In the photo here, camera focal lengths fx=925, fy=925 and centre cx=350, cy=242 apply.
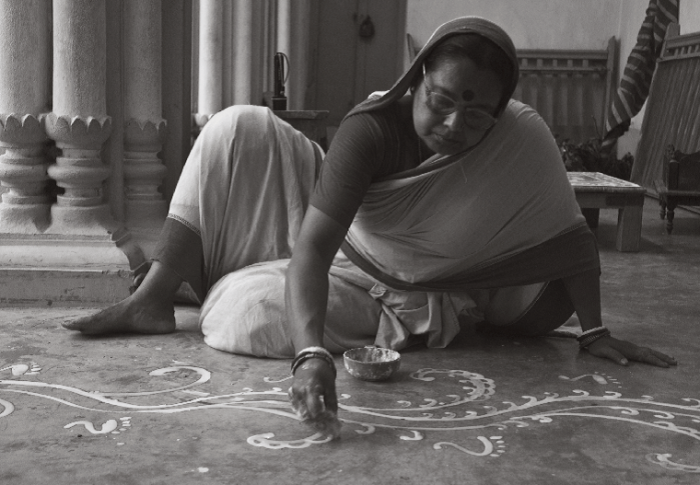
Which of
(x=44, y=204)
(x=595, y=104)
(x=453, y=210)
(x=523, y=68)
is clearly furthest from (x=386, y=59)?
(x=453, y=210)

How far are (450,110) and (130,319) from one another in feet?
4.45

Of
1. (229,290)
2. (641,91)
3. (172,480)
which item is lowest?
(172,480)

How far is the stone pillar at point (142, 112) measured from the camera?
3.98 meters

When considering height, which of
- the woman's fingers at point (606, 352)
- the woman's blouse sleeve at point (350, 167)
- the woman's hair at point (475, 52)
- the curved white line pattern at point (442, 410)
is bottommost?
the curved white line pattern at point (442, 410)

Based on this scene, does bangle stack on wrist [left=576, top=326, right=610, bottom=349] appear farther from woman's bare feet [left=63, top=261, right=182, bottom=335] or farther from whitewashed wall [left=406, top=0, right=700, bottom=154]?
whitewashed wall [left=406, top=0, right=700, bottom=154]

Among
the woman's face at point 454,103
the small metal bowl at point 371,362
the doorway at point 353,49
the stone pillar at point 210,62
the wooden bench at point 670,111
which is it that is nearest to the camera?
the woman's face at point 454,103

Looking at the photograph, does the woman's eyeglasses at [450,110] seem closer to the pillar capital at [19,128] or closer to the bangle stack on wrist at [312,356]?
the bangle stack on wrist at [312,356]

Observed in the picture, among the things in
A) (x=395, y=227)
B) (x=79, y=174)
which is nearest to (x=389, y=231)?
(x=395, y=227)

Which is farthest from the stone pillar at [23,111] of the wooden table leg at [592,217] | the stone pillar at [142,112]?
the wooden table leg at [592,217]

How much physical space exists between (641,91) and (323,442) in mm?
8640

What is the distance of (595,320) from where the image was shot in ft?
10.2

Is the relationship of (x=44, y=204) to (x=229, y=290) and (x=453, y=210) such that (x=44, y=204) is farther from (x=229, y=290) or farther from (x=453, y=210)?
(x=453, y=210)

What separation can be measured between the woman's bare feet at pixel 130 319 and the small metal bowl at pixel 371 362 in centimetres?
72

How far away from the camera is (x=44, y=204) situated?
3.84 metres
